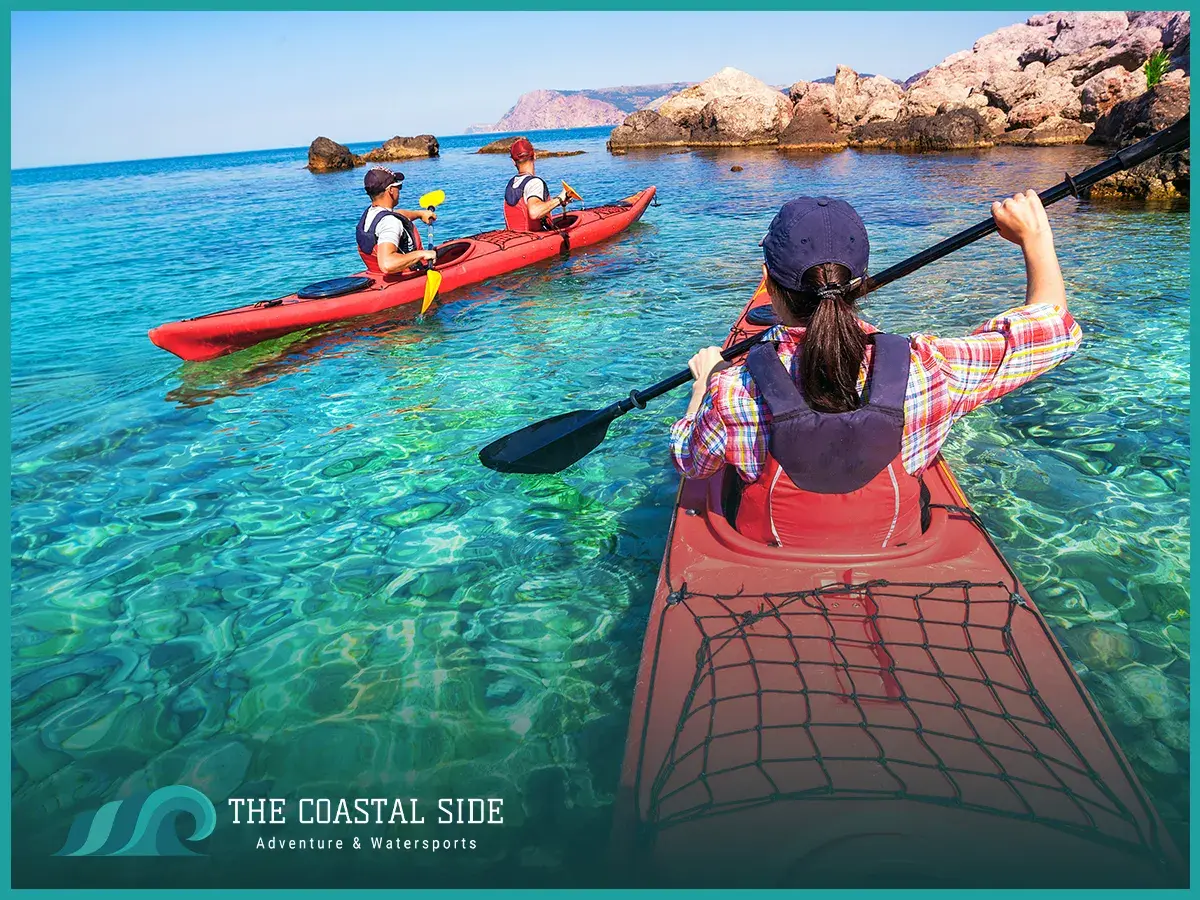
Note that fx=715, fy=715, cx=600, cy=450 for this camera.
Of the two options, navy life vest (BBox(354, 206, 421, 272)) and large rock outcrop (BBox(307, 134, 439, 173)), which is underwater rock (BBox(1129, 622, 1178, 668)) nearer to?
navy life vest (BBox(354, 206, 421, 272))

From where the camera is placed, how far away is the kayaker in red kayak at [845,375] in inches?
82.1

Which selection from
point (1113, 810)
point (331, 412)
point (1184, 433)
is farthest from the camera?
point (331, 412)

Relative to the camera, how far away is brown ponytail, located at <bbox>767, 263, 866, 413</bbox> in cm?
204

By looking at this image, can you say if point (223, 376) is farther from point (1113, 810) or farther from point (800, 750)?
point (1113, 810)

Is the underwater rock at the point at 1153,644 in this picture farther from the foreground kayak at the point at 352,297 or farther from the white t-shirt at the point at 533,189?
the white t-shirt at the point at 533,189

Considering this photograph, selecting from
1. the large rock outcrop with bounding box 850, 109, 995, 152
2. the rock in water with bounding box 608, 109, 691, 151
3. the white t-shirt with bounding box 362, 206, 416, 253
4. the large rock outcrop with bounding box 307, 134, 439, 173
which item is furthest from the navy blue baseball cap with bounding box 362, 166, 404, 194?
the large rock outcrop with bounding box 307, 134, 439, 173

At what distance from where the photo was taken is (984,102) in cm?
2741

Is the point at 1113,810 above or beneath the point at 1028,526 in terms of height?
above

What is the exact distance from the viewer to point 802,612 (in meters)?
2.43

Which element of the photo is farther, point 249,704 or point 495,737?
point 249,704

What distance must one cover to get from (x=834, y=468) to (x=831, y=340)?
0.45 m

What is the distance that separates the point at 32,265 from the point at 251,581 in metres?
15.6

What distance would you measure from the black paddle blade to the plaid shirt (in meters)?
1.89

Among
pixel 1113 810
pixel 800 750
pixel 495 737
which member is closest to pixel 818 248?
pixel 800 750
